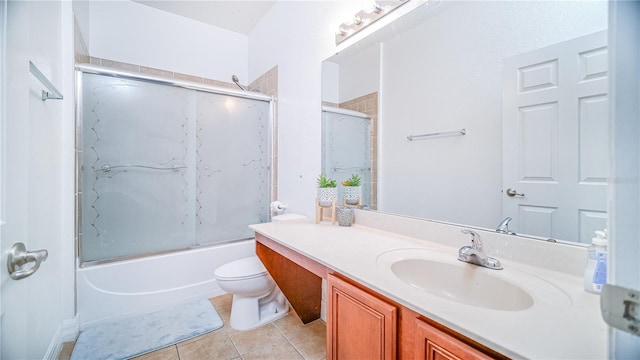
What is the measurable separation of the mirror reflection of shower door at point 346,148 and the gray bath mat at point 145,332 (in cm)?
132

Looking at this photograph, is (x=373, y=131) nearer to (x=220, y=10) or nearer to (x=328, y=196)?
(x=328, y=196)

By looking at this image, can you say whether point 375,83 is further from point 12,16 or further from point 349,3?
point 12,16

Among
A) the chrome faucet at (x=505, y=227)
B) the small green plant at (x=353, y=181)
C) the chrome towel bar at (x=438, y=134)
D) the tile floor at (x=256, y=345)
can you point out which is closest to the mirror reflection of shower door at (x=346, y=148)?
the small green plant at (x=353, y=181)

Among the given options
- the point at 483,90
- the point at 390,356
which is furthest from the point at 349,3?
the point at 390,356

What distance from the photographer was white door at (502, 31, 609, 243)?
0.81m

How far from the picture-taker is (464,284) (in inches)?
37.4

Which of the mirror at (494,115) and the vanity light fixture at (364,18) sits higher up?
the vanity light fixture at (364,18)

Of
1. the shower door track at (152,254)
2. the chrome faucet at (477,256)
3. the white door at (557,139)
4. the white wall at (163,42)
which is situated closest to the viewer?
the white door at (557,139)

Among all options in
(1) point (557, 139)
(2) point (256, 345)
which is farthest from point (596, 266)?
(2) point (256, 345)

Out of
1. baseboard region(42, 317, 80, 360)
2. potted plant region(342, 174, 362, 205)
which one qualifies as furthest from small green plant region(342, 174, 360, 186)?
baseboard region(42, 317, 80, 360)

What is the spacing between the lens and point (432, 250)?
1.12m

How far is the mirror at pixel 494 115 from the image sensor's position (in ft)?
2.74

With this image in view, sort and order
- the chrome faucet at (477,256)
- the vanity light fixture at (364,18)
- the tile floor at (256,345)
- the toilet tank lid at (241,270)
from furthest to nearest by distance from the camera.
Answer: the toilet tank lid at (241,270) < the tile floor at (256,345) < the vanity light fixture at (364,18) < the chrome faucet at (477,256)

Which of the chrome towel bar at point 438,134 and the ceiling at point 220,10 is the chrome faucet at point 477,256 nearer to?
the chrome towel bar at point 438,134
